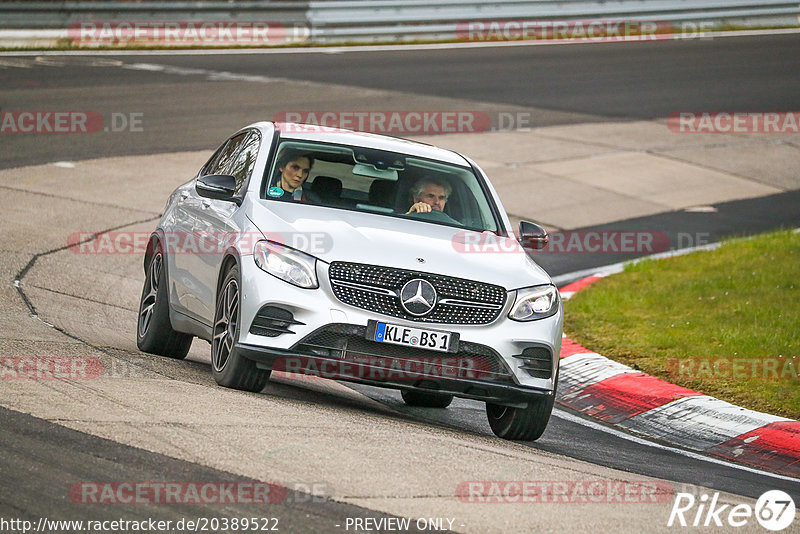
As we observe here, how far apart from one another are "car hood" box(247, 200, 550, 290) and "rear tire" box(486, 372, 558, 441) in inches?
28.1

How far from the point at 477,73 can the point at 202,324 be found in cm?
1898

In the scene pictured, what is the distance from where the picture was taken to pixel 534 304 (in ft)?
25.2

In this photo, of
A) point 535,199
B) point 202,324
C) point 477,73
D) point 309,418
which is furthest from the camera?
point 477,73

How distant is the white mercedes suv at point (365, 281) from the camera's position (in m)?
7.28

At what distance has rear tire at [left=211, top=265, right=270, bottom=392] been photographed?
7.48 m

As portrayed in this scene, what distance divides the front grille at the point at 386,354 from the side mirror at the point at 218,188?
136 centimetres

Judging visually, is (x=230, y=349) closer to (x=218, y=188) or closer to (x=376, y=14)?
(x=218, y=188)

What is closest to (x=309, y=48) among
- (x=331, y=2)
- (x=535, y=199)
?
(x=331, y=2)

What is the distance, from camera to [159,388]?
7.34 m

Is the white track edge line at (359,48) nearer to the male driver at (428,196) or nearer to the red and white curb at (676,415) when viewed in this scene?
the red and white curb at (676,415)

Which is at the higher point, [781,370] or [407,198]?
[407,198]

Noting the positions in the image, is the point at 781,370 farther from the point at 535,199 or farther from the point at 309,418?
the point at 535,199

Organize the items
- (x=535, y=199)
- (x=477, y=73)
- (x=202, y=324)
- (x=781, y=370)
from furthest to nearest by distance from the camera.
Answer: (x=477, y=73)
(x=535, y=199)
(x=781, y=370)
(x=202, y=324)

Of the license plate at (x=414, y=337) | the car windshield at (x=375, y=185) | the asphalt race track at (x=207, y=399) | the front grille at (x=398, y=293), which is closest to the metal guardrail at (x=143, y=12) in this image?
the asphalt race track at (x=207, y=399)
